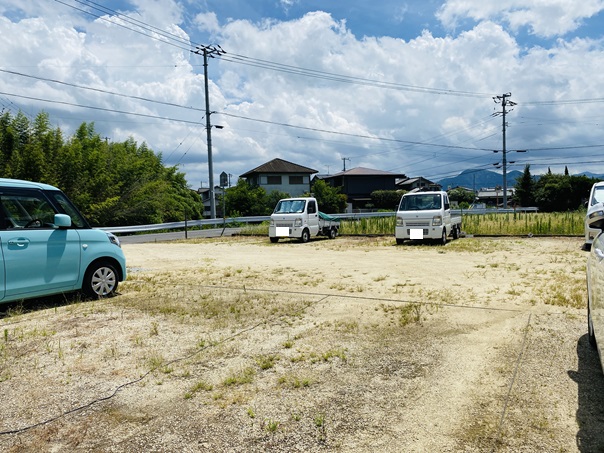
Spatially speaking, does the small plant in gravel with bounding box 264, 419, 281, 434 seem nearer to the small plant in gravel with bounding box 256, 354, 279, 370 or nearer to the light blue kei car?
the small plant in gravel with bounding box 256, 354, 279, 370

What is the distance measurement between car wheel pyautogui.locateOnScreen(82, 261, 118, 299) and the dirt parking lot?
10.2 inches

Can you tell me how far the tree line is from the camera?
18797 mm

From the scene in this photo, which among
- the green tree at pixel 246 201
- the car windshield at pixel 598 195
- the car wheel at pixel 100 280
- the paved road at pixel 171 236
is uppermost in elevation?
the green tree at pixel 246 201

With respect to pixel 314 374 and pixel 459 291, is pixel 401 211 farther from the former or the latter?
pixel 314 374

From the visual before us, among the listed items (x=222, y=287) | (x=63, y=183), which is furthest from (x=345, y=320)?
(x=63, y=183)

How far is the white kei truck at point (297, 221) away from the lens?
15.7 metres

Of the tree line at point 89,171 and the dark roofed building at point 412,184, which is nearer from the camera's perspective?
the tree line at point 89,171

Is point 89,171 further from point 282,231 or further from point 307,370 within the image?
point 307,370

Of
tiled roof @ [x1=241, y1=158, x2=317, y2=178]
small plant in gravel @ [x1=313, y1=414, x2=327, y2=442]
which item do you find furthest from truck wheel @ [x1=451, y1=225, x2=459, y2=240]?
tiled roof @ [x1=241, y1=158, x2=317, y2=178]

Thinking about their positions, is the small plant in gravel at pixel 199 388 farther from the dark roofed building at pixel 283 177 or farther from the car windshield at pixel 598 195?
the dark roofed building at pixel 283 177

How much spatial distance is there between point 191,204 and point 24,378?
102 ft

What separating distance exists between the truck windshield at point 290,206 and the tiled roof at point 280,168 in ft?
112

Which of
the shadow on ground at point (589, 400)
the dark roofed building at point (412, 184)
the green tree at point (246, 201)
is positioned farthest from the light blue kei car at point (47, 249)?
the dark roofed building at point (412, 184)

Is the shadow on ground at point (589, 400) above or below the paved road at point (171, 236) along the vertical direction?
below
